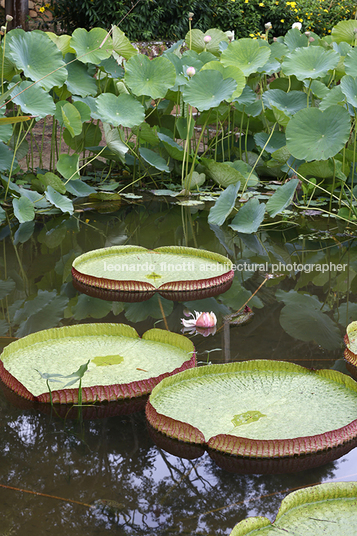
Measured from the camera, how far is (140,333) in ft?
5.23

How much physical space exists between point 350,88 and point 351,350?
1.59 m

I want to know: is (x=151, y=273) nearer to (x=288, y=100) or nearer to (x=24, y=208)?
(x=24, y=208)

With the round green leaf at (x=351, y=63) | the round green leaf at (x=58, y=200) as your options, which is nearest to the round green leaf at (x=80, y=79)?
the round green leaf at (x=58, y=200)

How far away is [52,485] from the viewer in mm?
955

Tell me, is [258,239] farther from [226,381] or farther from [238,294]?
[226,381]

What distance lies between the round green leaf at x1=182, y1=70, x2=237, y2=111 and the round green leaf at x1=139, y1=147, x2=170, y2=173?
59 cm

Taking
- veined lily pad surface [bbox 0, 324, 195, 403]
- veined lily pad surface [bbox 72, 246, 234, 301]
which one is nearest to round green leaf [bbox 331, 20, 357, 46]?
veined lily pad surface [bbox 72, 246, 234, 301]

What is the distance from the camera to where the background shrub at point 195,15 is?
7.38 m

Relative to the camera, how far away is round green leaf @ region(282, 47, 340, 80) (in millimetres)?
2922

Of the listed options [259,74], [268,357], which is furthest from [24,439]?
[259,74]

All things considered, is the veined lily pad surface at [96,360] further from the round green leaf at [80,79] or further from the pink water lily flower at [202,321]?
the round green leaf at [80,79]

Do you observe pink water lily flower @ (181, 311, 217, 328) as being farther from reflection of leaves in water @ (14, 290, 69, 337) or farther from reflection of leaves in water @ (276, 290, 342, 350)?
reflection of leaves in water @ (14, 290, 69, 337)

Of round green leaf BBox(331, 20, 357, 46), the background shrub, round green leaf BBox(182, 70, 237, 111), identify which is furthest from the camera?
the background shrub

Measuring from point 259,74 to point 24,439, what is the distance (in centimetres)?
309
